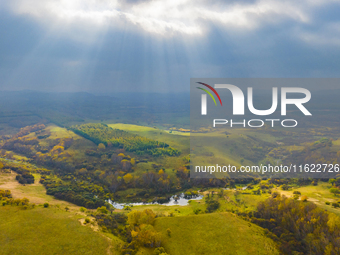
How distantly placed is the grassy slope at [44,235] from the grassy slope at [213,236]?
1410 cm

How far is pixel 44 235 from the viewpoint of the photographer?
40.2 meters

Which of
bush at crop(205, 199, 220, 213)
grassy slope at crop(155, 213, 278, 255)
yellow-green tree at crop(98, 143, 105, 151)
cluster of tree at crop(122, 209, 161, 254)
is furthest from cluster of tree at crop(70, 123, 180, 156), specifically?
cluster of tree at crop(122, 209, 161, 254)

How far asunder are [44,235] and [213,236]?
33.6 meters

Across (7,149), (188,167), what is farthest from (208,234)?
(7,149)

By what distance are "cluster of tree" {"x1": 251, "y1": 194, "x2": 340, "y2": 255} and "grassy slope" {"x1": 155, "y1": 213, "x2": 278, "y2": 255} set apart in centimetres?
351

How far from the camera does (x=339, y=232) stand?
37.4 m

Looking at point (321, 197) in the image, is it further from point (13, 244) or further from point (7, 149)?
point (7, 149)

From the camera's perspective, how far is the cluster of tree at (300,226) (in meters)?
37.5

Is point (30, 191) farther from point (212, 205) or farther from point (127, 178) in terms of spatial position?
point (212, 205)

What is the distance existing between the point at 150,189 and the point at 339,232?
57.4m

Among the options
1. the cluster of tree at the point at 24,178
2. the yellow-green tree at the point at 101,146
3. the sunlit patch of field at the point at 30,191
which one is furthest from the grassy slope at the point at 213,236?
the yellow-green tree at the point at 101,146

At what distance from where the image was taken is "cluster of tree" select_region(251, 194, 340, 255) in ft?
123

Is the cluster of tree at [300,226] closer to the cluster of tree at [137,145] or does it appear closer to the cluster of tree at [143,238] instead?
the cluster of tree at [143,238]

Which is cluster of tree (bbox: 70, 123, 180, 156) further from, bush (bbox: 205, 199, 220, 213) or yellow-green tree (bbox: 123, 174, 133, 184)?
bush (bbox: 205, 199, 220, 213)
